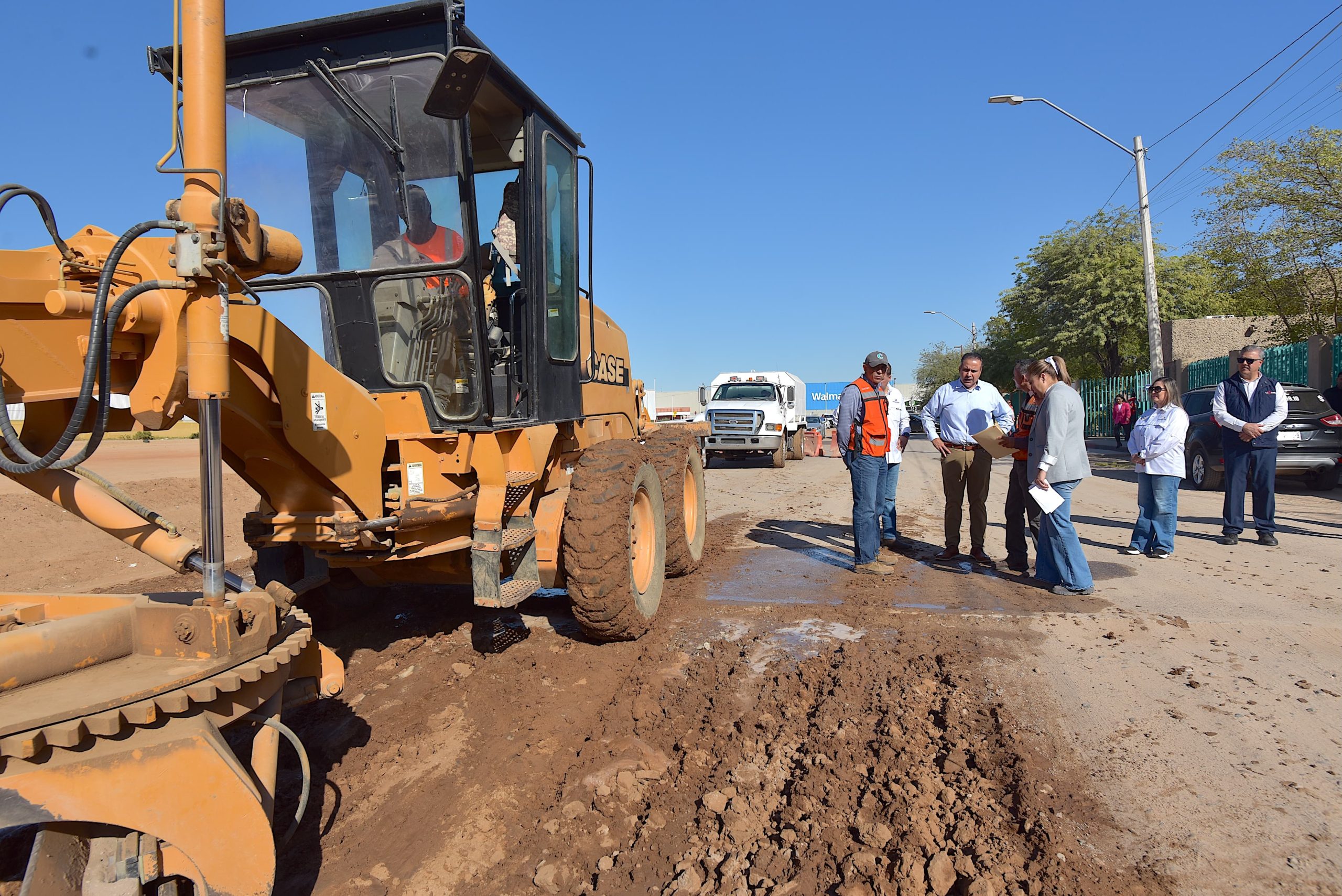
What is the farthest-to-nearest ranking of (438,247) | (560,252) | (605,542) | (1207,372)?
(1207,372) → (560,252) → (605,542) → (438,247)

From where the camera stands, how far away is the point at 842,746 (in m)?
3.32

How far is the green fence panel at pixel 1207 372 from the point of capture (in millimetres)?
19406

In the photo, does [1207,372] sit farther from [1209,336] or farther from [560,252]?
[560,252]

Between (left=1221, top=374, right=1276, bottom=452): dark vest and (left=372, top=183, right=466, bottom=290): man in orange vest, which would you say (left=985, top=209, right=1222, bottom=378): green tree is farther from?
(left=372, top=183, right=466, bottom=290): man in orange vest

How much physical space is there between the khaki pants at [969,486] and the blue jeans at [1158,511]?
1337 mm

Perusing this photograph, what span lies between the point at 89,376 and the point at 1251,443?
8741mm

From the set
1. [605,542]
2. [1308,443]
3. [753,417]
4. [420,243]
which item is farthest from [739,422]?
[420,243]

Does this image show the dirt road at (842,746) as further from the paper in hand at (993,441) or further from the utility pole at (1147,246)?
the utility pole at (1147,246)

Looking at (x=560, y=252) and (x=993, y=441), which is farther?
(x=993, y=441)

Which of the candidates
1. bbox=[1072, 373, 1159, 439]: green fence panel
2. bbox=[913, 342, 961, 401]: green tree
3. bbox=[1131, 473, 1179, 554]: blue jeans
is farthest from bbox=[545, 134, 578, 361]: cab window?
bbox=[913, 342, 961, 401]: green tree

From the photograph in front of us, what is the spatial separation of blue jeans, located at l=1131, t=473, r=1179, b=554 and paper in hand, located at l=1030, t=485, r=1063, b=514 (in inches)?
71.1

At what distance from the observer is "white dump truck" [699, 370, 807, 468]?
18969 mm

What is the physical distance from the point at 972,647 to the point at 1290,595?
2.80 m

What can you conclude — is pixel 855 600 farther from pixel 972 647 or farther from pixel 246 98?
pixel 246 98
